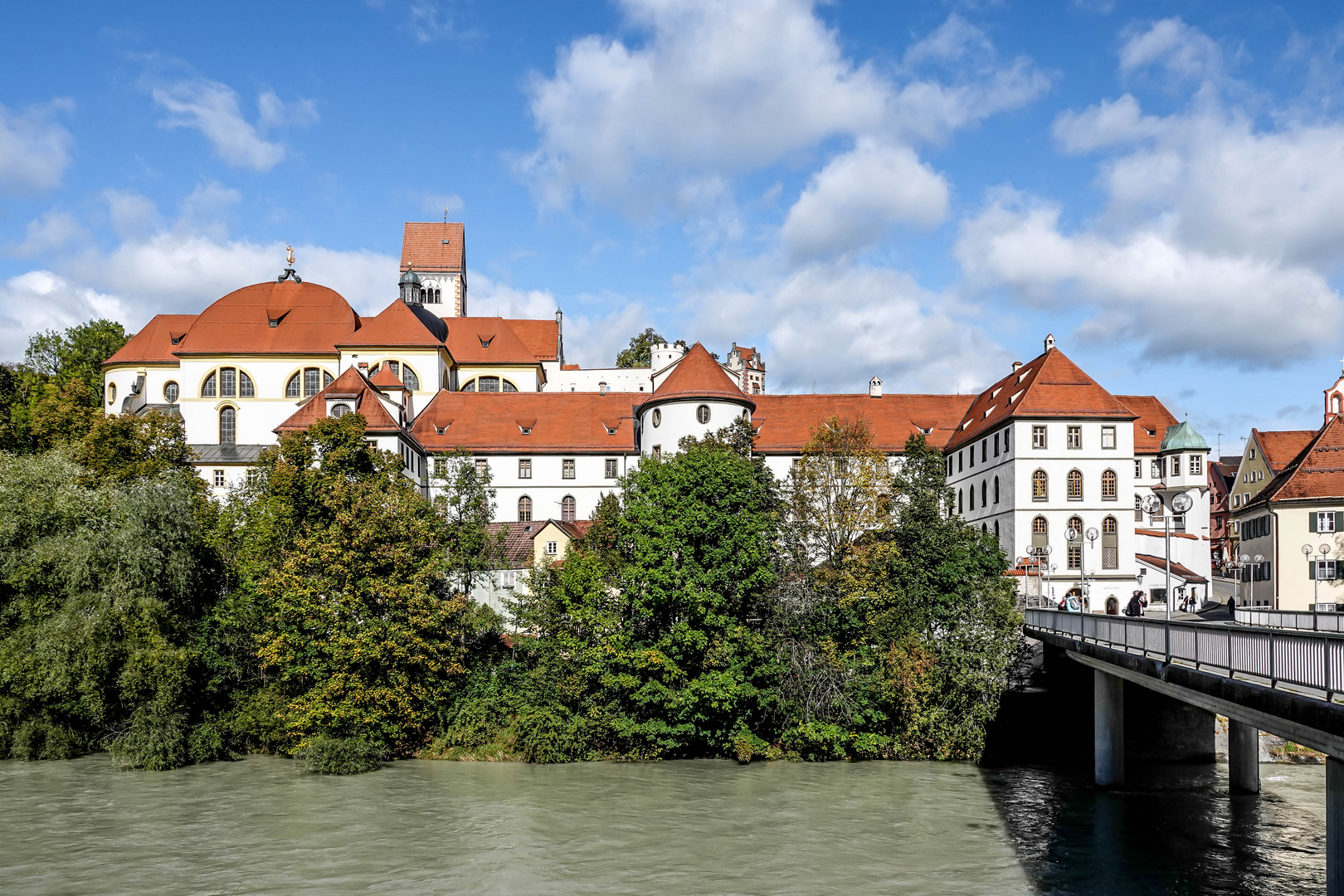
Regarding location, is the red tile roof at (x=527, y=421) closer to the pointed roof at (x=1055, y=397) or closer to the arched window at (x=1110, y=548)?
the pointed roof at (x=1055, y=397)

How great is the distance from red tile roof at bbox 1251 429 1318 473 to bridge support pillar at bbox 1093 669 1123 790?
183 ft

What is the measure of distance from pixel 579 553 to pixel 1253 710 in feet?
78.2

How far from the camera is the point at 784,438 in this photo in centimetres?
6394

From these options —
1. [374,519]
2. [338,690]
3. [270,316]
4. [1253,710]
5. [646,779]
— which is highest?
[270,316]

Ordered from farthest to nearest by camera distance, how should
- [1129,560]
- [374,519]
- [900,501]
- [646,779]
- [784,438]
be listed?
[784,438] → [1129,560] → [900,501] → [374,519] → [646,779]

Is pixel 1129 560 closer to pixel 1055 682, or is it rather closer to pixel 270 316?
pixel 1055 682

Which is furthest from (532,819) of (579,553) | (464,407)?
(464,407)

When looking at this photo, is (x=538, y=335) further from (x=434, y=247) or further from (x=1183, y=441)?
(x=1183, y=441)

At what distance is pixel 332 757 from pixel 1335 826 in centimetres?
2569

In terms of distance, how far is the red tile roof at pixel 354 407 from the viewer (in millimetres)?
55312

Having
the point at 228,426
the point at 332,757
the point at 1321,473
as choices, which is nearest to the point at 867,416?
A: the point at 1321,473

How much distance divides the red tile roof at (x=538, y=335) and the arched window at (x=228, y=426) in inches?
868

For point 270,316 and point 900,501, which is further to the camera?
point 270,316

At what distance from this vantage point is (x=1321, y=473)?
54750 millimetres
